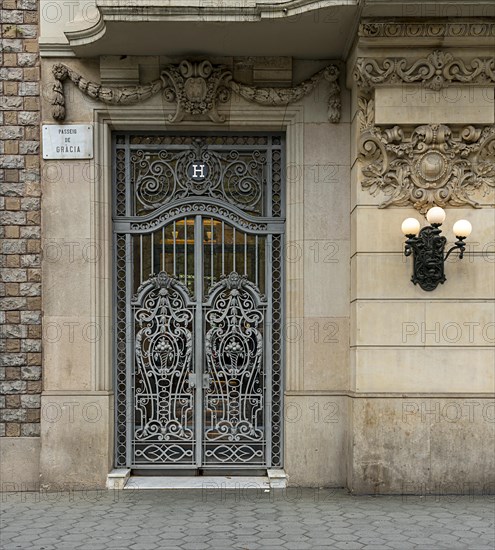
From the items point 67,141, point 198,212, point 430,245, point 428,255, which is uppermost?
point 67,141

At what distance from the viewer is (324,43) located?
25.5ft

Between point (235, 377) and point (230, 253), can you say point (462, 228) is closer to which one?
point (230, 253)

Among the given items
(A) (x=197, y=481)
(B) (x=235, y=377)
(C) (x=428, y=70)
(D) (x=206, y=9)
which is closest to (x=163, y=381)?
(B) (x=235, y=377)

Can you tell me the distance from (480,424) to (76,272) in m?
4.65

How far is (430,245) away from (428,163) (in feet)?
2.86

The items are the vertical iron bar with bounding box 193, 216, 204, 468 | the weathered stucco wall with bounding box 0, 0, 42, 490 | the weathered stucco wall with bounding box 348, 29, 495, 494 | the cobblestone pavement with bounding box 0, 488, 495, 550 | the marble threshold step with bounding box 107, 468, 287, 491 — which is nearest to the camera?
the cobblestone pavement with bounding box 0, 488, 495, 550

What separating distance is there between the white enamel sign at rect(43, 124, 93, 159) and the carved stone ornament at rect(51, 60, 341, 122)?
146 mm

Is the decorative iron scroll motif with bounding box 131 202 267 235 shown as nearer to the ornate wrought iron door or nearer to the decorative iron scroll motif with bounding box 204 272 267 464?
the ornate wrought iron door

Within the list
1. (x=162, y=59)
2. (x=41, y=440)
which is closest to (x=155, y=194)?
(x=162, y=59)

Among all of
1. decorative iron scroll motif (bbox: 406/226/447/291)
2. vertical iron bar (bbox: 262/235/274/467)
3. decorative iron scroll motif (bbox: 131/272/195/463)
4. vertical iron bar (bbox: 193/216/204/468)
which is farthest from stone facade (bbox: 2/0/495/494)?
vertical iron bar (bbox: 193/216/204/468)

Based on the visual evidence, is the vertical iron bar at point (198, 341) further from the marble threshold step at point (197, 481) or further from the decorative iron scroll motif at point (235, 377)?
the marble threshold step at point (197, 481)

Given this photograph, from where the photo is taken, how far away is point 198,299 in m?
8.33

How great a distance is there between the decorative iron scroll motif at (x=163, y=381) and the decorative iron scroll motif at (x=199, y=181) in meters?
0.96

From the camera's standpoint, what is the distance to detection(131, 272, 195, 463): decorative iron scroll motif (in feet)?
27.2
